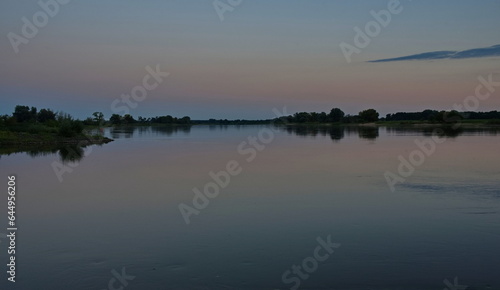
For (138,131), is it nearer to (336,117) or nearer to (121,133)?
(121,133)

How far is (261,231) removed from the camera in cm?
952

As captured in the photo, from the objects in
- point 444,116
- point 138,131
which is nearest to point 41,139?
point 138,131

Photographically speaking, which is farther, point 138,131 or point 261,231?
point 138,131

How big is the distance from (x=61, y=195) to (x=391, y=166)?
12859 millimetres

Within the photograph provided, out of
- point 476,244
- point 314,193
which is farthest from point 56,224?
point 476,244

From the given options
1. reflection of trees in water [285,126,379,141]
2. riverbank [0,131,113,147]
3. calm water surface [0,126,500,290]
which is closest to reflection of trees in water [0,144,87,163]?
riverbank [0,131,113,147]

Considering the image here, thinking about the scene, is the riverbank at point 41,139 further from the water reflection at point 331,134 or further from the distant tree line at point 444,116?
the distant tree line at point 444,116

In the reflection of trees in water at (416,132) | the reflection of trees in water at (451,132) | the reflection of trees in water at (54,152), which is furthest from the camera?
the reflection of trees in water at (416,132)

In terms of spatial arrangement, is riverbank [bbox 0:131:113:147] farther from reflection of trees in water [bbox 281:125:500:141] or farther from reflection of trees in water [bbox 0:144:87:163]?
reflection of trees in water [bbox 281:125:500:141]

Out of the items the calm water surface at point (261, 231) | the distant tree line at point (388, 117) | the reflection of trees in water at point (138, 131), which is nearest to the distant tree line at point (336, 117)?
the distant tree line at point (388, 117)

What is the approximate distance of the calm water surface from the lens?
276 inches

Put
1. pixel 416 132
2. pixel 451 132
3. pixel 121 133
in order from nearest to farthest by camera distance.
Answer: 1. pixel 451 132
2. pixel 416 132
3. pixel 121 133

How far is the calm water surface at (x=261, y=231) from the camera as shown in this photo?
7008 millimetres

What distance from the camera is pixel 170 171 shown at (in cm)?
1988
